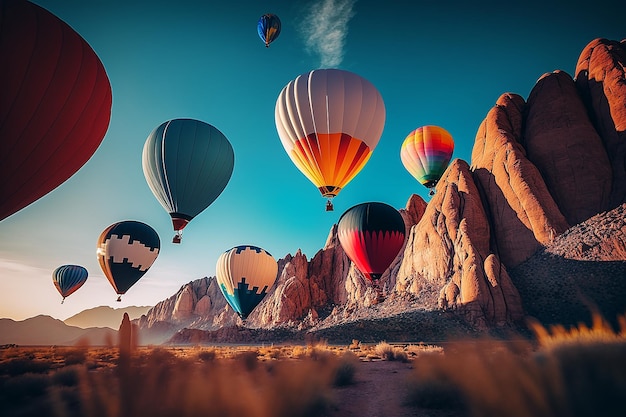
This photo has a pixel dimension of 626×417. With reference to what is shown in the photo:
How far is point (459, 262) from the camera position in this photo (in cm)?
3847

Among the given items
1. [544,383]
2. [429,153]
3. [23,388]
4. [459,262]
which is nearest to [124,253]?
[23,388]

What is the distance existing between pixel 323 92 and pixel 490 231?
118 ft

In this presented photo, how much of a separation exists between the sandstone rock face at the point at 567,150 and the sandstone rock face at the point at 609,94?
1039 mm

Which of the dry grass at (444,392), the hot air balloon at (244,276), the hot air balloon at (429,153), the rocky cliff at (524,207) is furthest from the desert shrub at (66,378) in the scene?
the hot air balloon at (429,153)

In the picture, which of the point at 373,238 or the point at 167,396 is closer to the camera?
the point at 167,396

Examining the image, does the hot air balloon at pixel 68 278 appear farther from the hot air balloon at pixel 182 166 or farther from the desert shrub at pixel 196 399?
the desert shrub at pixel 196 399

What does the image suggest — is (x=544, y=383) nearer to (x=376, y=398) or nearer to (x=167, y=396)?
(x=376, y=398)

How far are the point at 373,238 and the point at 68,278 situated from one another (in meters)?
44.0

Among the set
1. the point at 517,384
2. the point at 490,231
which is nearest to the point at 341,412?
the point at 517,384

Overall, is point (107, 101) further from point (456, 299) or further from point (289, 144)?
point (456, 299)

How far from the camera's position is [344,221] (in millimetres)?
23516

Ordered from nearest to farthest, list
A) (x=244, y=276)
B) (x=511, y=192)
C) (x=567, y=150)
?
(x=244, y=276), (x=567, y=150), (x=511, y=192)

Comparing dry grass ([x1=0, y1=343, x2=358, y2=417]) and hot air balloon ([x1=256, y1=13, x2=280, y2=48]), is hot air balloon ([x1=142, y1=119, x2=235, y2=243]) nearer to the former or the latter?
dry grass ([x1=0, y1=343, x2=358, y2=417])

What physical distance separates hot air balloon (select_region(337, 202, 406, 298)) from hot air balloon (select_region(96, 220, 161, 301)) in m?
16.8
